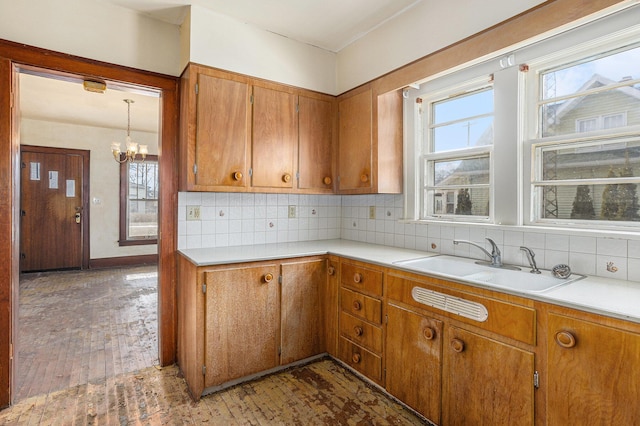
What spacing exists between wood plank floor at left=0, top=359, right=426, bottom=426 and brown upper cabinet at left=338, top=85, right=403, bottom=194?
1.48 metres

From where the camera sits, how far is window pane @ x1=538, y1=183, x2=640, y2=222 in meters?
1.66

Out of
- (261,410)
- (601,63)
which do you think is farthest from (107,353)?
(601,63)

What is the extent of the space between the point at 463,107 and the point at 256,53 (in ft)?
5.31

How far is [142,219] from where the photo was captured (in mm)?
6324

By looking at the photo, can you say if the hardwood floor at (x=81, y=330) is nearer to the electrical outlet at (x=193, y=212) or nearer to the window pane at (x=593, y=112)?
the electrical outlet at (x=193, y=212)

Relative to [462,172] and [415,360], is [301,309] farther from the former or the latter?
[462,172]

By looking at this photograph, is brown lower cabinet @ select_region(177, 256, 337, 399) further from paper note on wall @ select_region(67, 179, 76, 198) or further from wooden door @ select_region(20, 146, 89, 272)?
paper note on wall @ select_region(67, 179, 76, 198)

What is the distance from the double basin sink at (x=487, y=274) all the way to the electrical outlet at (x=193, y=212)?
1592 millimetres

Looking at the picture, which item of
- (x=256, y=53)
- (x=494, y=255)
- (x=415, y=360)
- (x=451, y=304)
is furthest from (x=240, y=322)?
(x=256, y=53)

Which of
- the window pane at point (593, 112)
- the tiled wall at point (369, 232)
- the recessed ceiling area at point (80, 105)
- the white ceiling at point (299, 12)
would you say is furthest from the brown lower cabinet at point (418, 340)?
the recessed ceiling area at point (80, 105)

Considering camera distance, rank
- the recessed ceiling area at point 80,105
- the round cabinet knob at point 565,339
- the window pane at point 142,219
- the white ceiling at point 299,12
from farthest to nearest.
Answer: the window pane at point 142,219 < the recessed ceiling area at point 80,105 < the white ceiling at point 299,12 < the round cabinet knob at point 565,339

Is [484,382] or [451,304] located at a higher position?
[451,304]

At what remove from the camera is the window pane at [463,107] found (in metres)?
2.25

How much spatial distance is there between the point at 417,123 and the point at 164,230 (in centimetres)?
214
